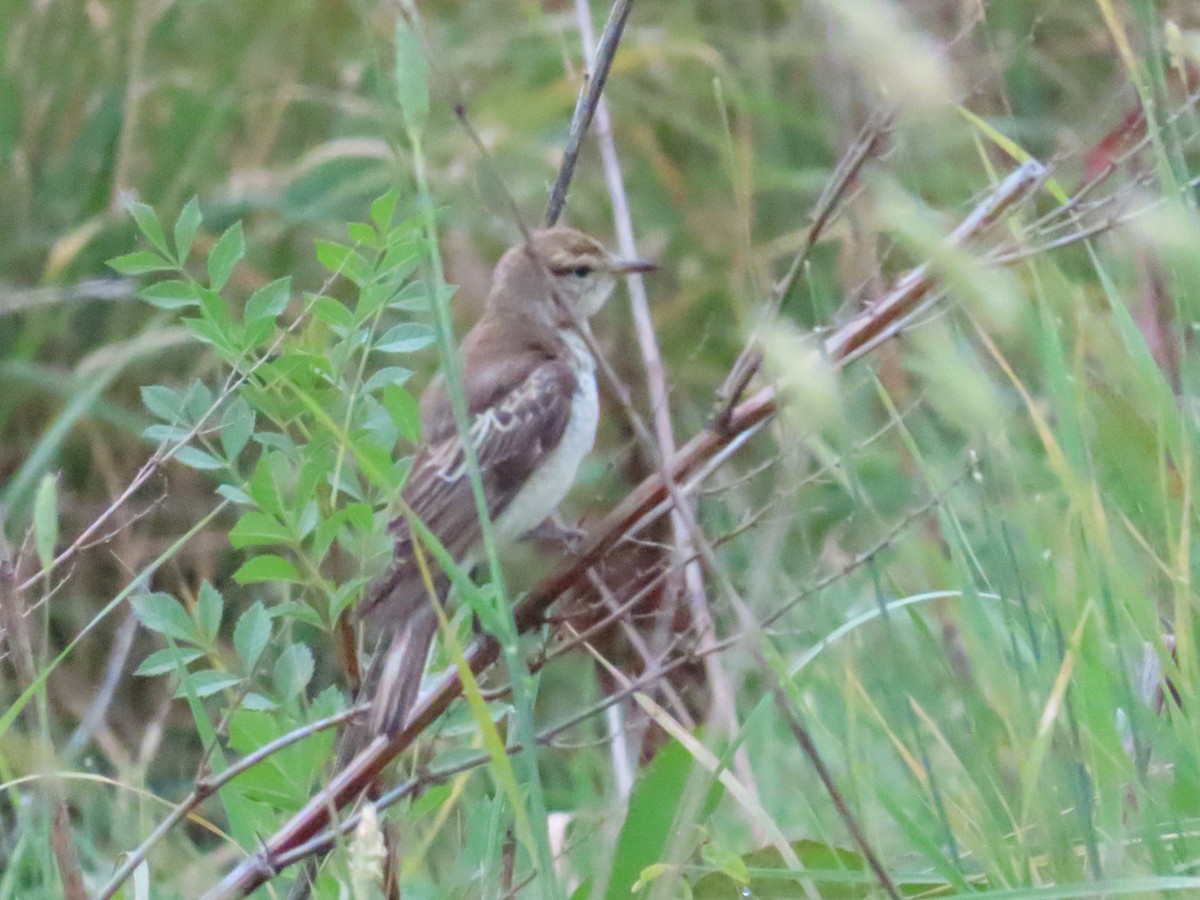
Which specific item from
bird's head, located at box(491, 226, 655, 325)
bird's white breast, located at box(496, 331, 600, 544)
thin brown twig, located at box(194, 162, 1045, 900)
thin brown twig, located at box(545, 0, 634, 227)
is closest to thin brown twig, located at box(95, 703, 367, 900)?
thin brown twig, located at box(194, 162, 1045, 900)

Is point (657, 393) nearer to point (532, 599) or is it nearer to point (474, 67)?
point (532, 599)

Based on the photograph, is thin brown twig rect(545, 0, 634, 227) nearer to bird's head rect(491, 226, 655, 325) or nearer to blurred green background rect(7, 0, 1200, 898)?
blurred green background rect(7, 0, 1200, 898)

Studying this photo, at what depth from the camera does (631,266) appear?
9.84 feet

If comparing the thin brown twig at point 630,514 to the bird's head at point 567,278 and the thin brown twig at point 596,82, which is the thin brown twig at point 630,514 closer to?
the thin brown twig at point 596,82

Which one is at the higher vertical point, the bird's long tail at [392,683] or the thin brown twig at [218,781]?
the thin brown twig at [218,781]

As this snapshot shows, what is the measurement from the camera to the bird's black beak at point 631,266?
3.00 meters

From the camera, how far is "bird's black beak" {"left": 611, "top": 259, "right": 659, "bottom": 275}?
3000mm

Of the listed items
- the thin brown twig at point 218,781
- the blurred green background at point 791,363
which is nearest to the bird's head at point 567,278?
the blurred green background at point 791,363

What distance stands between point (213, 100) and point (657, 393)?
3.14 m

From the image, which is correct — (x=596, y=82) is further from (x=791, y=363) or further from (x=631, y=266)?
(x=791, y=363)

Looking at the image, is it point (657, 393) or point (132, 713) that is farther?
point (132, 713)

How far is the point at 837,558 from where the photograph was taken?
8.39ft

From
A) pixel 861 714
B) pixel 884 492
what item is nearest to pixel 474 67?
pixel 884 492

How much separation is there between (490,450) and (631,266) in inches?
17.1
